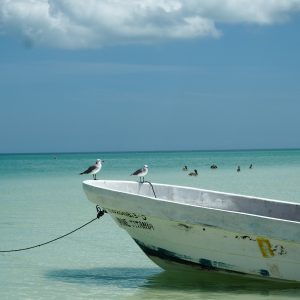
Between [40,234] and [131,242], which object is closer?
[131,242]

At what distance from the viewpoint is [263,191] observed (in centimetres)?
3006

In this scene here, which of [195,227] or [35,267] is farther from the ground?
[195,227]

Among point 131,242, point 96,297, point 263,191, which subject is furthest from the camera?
point 263,191

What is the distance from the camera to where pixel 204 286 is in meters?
10.3

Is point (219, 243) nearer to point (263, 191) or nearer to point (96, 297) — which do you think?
point (96, 297)

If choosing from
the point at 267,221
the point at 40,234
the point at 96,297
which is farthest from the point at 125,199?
the point at 40,234

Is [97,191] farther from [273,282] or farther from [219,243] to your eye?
[273,282]

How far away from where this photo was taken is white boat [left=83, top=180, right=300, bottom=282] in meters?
9.42

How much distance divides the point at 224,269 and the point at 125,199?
1529mm

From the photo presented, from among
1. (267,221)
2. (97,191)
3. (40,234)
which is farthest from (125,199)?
(40,234)

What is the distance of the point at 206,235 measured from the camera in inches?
386

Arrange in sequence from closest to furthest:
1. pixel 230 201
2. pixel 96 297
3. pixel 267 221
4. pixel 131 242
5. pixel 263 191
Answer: pixel 267 221, pixel 96 297, pixel 230 201, pixel 131 242, pixel 263 191

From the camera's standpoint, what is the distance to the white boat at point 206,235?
371 inches

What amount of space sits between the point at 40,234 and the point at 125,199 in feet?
21.3
